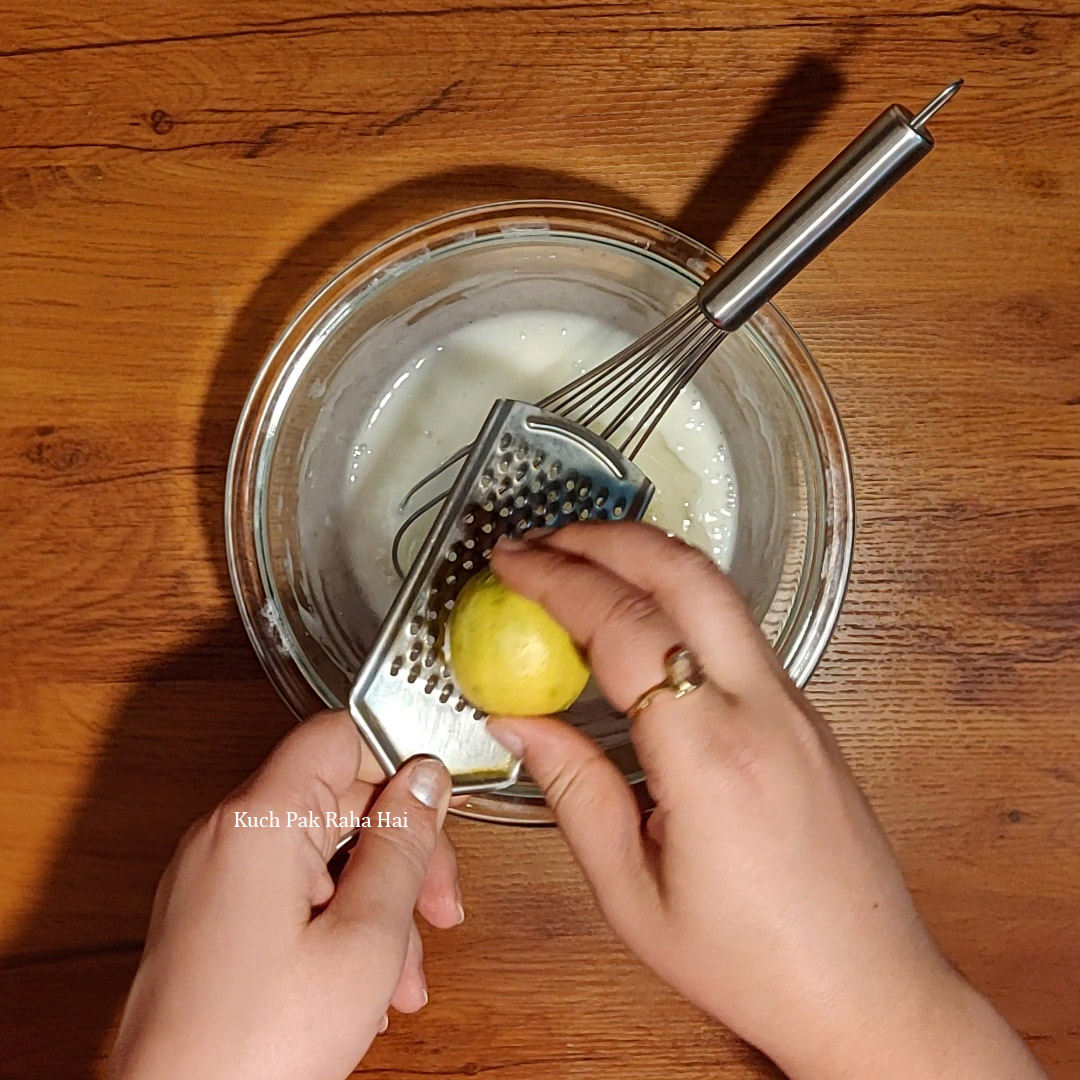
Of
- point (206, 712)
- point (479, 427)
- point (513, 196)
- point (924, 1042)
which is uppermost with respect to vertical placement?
point (513, 196)

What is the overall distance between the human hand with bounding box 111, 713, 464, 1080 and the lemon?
78mm

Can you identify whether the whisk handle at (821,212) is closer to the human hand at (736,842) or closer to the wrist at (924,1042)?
the human hand at (736,842)

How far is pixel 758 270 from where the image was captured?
1.68 ft

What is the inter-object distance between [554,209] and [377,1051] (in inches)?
24.1

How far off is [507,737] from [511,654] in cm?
6

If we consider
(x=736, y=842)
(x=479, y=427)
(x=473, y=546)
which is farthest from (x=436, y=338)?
(x=736, y=842)

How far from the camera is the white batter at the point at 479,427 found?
701 millimetres

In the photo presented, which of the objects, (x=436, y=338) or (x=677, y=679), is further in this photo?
(x=436, y=338)

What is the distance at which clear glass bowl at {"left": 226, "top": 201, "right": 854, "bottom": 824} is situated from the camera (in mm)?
640

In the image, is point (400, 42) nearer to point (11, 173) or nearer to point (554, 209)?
point (554, 209)

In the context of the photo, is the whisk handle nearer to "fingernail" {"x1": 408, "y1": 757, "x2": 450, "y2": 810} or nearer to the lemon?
the lemon

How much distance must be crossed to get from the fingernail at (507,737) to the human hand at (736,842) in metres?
0.04

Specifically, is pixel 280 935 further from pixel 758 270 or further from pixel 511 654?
pixel 758 270

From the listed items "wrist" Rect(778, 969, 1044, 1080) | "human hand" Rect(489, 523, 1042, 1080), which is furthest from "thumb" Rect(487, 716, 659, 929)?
"wrist" Rect(778, 969, 1044, 1080)
